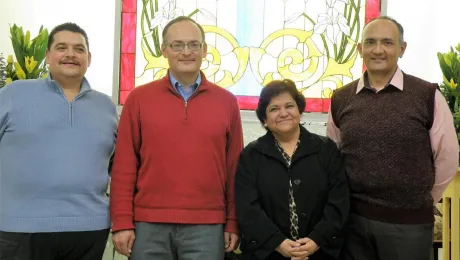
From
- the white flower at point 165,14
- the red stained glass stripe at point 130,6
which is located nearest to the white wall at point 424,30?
the white flower at point 165,14

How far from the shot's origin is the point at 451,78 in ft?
10.8

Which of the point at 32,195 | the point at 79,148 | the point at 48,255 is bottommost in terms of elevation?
the point at 48,255

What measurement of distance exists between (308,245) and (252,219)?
24cm

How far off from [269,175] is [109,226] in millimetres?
687

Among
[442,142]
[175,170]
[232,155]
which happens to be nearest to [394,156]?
[442,142]

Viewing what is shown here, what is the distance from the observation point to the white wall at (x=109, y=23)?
12.0ft

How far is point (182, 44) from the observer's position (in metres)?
2.15

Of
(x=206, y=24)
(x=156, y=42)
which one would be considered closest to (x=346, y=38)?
(x=206, y=24)

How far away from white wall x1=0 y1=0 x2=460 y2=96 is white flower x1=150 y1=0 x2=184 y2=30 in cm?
31

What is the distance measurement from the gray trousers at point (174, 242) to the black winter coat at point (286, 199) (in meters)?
0.14

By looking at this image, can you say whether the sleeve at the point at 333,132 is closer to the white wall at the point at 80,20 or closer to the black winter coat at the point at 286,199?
the black winter coat at the point at 286,199

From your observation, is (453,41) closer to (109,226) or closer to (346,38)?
(346,38)

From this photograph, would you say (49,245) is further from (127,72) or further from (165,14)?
(165,14)

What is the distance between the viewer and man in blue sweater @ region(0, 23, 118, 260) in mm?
1966
